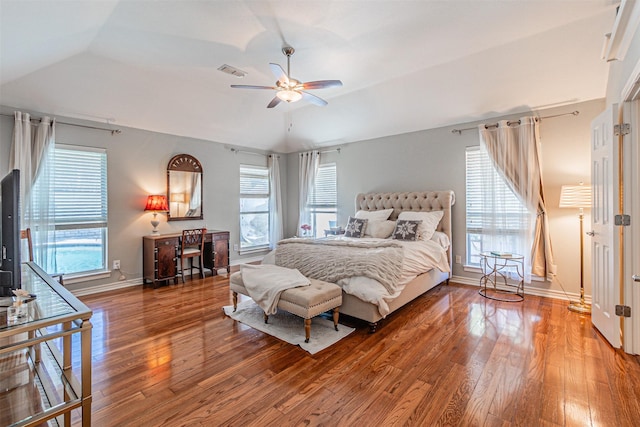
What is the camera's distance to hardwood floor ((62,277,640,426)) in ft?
6.04

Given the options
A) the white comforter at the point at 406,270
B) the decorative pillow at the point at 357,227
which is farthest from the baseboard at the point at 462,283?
the decorative pillow at the point at 357,227

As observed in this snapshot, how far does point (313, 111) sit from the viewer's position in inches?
225

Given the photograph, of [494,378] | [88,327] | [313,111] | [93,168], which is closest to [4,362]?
[88,327]

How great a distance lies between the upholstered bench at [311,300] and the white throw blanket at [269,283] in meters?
0.06

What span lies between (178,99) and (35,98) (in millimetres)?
1697

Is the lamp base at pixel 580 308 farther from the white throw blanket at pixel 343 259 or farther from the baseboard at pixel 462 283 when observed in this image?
the white throw blanket at pixel 343 259

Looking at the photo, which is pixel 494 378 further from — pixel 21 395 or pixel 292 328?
pixel 21 395

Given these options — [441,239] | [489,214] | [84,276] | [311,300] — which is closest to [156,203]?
[84,276]

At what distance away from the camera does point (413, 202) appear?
512 cm

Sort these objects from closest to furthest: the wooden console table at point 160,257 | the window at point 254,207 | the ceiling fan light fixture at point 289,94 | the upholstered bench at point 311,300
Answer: the upholstered bench at point 311,300 < the ceiling fan light fixture at point 289,94 < the wooden console table at point 160,257 < the window at point 254,207

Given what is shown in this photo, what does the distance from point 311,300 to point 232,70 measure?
A: 3175 millimetres

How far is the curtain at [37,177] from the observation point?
3.79 metres

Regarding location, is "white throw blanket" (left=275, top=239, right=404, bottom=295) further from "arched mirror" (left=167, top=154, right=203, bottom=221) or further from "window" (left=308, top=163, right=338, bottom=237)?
"window" (left=308, top=163, right=338, bottom=237)

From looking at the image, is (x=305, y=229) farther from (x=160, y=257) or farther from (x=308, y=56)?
(x=308, y=56)
